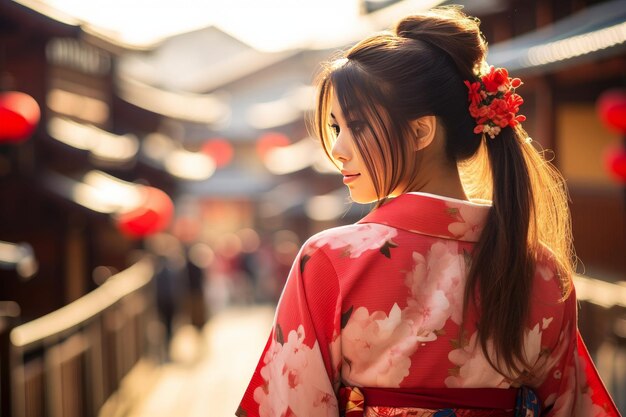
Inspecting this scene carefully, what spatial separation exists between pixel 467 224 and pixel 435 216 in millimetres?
85

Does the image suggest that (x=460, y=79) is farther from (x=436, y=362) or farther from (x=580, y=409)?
(x=580, y=409)

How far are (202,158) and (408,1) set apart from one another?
31.9 feet

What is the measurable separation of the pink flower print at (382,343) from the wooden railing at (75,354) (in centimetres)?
357

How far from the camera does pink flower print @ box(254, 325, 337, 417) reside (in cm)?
181

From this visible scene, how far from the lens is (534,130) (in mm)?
12336

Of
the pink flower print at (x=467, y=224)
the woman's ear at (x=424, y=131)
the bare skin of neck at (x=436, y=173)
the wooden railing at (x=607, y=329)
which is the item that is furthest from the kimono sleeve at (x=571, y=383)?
the wooden railing at (x=607, y=329)

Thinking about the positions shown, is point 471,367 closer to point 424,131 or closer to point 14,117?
point 424,131

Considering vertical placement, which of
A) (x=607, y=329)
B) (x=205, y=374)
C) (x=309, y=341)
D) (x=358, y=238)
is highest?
(x=358, y=238)

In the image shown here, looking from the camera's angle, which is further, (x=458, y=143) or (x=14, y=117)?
(x=14, y=117)

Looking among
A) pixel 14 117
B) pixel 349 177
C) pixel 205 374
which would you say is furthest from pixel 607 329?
pixel 205 374

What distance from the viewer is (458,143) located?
1937 millimetres

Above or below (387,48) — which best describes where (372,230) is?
below

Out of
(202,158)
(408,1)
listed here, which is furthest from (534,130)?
(202,158)

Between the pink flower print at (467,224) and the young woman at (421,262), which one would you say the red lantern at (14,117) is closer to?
the young woman at (421,262)
